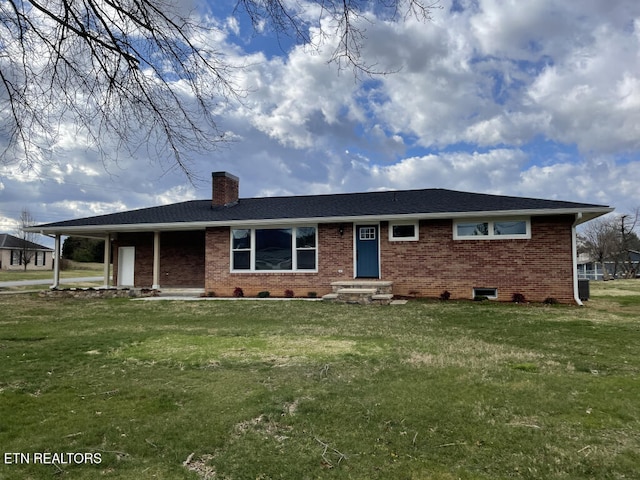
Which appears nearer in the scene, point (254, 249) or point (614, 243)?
point (254, 249)

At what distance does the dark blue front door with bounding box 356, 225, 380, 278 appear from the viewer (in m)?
14.9

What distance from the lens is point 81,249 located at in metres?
47.2

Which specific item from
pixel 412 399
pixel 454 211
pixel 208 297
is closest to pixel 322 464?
pixel 412 399

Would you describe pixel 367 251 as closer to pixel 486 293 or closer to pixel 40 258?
pixel 486 293

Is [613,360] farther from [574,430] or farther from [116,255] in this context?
[116,255]

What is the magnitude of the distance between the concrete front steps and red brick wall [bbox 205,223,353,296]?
694 millimetres

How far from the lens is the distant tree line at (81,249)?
47094mm

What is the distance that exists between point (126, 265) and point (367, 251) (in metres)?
11.3

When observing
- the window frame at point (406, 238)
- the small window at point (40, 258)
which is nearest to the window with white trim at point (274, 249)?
the window frame at point (406, 238)

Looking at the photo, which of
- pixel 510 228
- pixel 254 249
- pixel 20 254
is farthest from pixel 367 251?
pixel 20 254

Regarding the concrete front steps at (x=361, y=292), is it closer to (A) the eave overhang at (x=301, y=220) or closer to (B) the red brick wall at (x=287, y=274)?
(B) the red brick wall at (x=287, y=274)

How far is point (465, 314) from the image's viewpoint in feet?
35.5

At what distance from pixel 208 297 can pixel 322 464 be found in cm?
1385

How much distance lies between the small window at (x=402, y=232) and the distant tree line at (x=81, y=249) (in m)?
41.5
